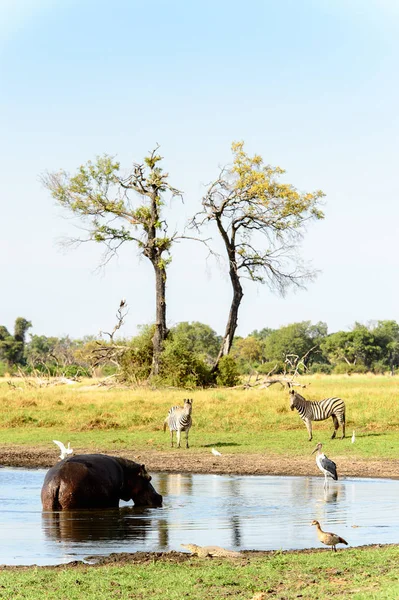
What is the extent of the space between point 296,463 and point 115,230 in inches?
1138

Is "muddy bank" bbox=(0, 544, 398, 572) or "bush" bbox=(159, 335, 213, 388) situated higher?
"bush" bbox=(159, 335, 213, 388)

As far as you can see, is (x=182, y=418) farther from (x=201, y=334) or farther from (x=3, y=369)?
(x=201, y=334)

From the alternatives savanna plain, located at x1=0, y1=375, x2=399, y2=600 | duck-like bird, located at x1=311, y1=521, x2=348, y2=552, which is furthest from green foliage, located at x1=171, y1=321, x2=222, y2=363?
duck-like bird, located at x1=311, y1=521, x2=348, y2=552

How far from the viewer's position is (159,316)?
152 ft

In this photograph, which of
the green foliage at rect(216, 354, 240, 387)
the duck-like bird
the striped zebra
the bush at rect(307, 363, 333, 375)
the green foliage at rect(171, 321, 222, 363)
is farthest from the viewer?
the green foliage at rect(171, 321, 222, 363)

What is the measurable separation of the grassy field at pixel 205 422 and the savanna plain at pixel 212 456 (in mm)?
33

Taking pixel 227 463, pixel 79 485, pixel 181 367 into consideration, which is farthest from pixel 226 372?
pixel 79 485

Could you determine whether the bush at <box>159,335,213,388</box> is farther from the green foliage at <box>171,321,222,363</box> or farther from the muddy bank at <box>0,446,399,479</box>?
the green foliage at <box>171,321,222,363</box>

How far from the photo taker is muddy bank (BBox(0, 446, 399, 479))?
19.4 meters

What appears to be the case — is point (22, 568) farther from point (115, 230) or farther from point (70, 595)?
point (115, 230)

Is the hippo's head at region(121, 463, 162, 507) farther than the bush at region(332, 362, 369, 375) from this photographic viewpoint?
No

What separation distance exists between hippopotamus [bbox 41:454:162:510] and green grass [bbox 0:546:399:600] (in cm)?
423

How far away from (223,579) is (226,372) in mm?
38042

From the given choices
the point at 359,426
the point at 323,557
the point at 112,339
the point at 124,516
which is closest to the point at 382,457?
the point at 359,426
